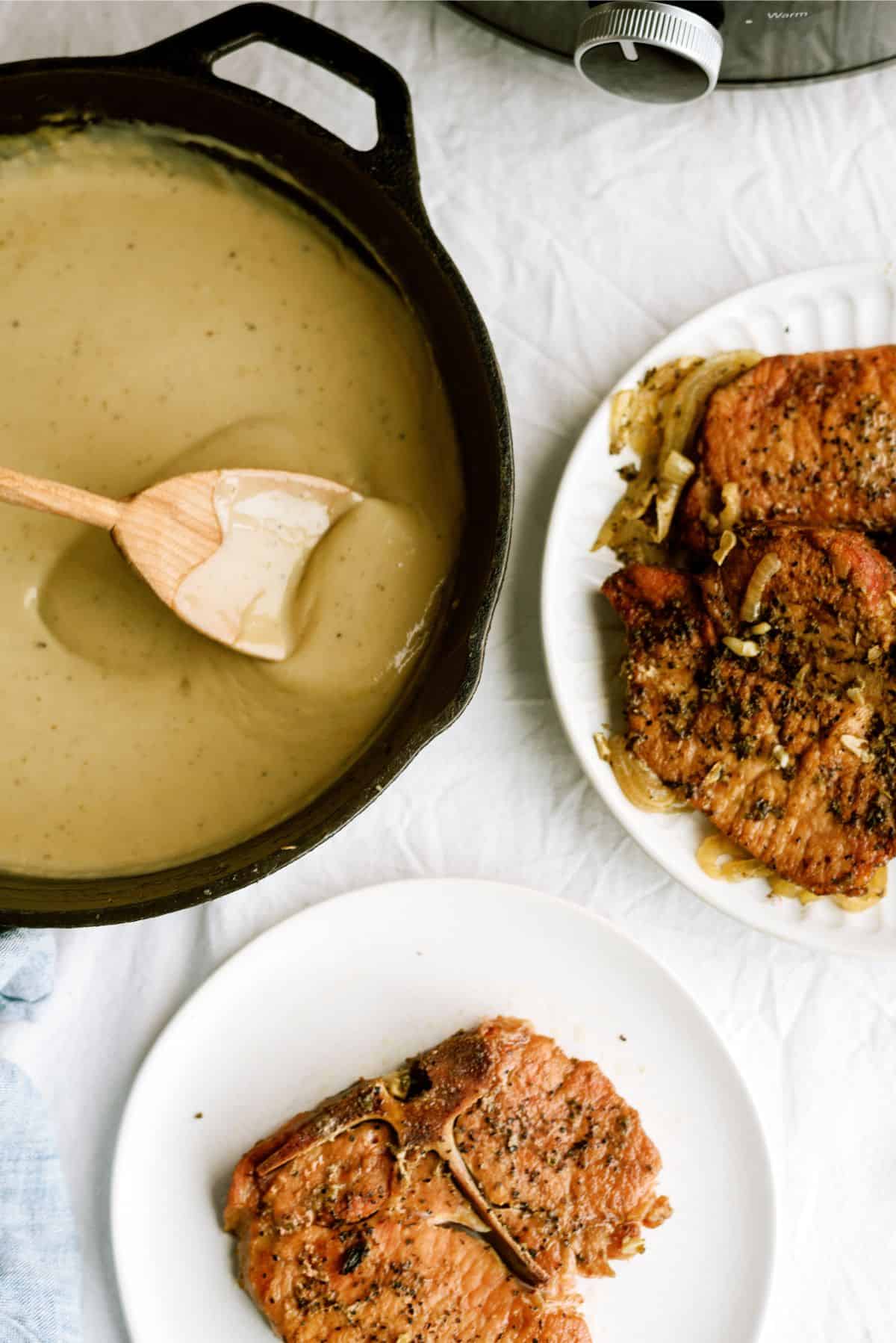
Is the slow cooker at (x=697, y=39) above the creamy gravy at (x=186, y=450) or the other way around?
above

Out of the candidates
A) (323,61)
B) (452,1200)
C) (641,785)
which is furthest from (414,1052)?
(323,61)

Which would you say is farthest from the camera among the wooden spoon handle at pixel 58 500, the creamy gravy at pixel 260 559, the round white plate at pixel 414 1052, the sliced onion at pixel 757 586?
the round white plate at pixel 414 1052

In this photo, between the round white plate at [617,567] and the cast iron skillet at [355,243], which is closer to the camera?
the cast iron skillet at [355,243]

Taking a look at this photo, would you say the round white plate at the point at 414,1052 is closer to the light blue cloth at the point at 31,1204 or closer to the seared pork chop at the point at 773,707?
the light blue cloth at the point at 31,1204

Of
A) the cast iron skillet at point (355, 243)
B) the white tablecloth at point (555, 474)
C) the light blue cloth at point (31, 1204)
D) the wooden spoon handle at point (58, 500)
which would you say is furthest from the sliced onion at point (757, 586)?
the light blue cloth at point (31, 1204)

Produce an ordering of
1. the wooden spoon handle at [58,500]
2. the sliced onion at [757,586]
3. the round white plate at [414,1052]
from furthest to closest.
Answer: the round white plate at [414,1052] < the sliced onion at [757,586] < the wooden spoon handle at [58,500]

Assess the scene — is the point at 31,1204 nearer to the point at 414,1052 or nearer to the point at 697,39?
the point at 414,1052
